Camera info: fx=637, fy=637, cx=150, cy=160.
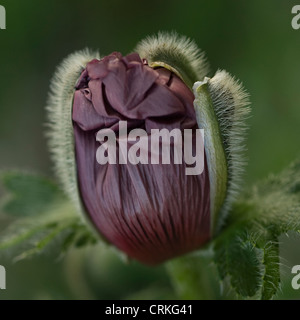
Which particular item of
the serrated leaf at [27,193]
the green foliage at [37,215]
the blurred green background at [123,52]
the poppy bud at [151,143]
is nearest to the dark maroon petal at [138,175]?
the poppy bud at [151,143]

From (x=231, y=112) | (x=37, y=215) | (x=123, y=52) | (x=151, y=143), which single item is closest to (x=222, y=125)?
(x=231, y=112)

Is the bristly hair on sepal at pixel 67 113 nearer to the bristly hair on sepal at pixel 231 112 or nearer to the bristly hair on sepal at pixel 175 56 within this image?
the bristly hair on sepal at pixel 175 56

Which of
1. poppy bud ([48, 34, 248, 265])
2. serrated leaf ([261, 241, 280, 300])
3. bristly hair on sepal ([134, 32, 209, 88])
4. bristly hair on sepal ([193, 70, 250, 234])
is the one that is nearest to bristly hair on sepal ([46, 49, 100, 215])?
poppy bud ([48, 34, 248, 265])

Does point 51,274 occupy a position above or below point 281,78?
below

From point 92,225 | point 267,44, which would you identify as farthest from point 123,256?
point 267,44

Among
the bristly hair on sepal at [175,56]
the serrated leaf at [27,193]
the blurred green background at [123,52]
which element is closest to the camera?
the bristly hair on sepal at [175,56]
